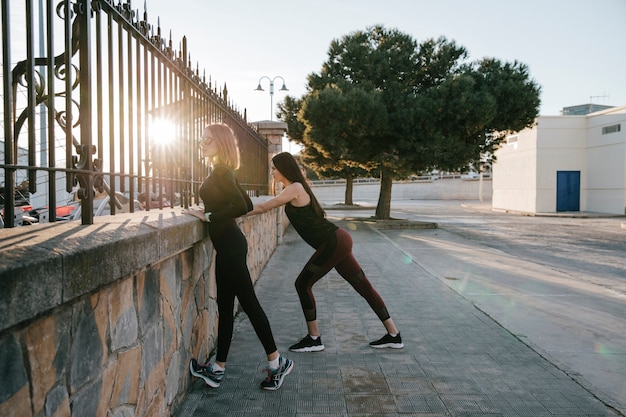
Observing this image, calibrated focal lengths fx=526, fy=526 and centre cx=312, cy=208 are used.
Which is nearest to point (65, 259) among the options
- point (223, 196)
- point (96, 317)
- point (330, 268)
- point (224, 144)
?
point (96, 317)

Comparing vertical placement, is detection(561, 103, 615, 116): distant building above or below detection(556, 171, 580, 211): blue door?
above

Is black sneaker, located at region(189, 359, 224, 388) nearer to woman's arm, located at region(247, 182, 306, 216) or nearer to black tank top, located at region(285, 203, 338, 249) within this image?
woman's arm, located at region(247, 182, 306, 216)

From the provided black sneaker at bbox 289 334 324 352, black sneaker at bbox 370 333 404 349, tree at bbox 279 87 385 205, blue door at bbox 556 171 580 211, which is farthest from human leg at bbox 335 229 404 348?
blue door at bbox 556 171 580 211

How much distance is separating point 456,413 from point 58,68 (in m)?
3.16

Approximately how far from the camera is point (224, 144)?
12.3 feet

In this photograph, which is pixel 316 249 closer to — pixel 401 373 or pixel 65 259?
pixel 401 373

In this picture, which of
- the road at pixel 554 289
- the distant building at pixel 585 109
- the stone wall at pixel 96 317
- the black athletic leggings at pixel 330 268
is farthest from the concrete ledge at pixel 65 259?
the distant building at pixel 585 109

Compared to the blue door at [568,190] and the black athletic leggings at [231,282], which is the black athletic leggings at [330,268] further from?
the blue door at [568,190]

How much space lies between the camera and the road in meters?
4.46

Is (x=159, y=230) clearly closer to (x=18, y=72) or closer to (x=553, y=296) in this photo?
(x=18, y=72)

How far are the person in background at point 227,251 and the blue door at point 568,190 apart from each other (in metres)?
31.2

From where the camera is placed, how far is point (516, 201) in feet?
111

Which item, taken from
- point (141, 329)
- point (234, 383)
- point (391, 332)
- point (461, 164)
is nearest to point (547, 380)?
point (391, 332)

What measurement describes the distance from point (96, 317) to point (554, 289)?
6.94 metres
